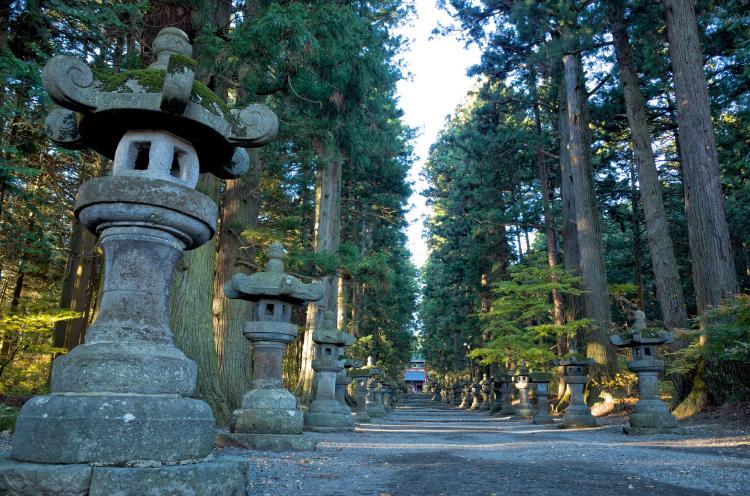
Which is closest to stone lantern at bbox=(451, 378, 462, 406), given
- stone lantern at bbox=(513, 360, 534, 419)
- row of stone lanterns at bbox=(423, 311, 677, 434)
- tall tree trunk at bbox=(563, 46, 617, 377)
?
row of stone lanterns at bbox=(423, 311, 677, 434)

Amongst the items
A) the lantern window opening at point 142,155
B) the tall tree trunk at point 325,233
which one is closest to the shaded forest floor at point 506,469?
the lantern window opening at point 142,155

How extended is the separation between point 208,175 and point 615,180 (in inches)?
723

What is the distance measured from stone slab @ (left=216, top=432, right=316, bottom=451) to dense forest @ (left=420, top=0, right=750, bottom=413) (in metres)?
6.26

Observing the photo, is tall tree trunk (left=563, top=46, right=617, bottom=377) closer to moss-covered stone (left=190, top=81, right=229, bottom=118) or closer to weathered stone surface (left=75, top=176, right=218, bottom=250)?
moss-covered stone (left=190, top=81, right=229, bottom=118)

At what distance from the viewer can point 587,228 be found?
632 inches

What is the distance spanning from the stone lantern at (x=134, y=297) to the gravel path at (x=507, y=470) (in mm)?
1176

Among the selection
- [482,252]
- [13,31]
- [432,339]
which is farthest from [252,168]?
[432,339]

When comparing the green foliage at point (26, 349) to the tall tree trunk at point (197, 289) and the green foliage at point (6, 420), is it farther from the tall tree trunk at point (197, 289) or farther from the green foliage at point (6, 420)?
the tall tree trunk at point (197, 289)

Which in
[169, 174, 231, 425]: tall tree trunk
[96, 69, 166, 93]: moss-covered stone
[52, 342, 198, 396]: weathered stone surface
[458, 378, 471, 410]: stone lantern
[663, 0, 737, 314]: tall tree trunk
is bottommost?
[458, 378, 471, 410]: stone lantern

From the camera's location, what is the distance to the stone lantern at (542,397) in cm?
1475

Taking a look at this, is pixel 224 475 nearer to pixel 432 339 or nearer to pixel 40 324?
pixel 40 324

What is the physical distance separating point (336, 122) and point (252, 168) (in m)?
2.16

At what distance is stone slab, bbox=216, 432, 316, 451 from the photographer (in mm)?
6391

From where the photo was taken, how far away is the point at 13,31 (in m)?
8.23
